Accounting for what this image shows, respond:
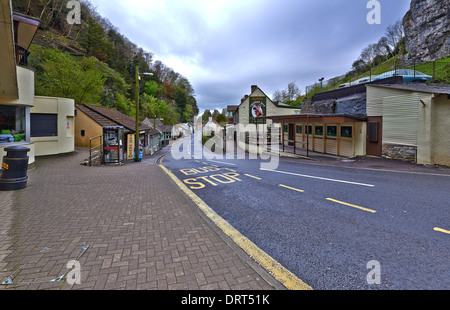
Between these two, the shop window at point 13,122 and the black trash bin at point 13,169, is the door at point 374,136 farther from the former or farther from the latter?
the shop window at point 13,122

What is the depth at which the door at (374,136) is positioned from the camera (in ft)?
46.6

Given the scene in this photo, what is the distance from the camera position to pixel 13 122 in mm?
10234

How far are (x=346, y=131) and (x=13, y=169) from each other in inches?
732

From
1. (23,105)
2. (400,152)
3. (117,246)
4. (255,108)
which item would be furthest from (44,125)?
(255,108)

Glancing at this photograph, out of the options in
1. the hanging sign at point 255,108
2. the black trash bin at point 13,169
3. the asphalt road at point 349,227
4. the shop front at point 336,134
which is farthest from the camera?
the hanging sign at point 255,108

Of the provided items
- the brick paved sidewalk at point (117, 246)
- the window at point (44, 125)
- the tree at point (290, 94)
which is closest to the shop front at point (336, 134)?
the brick paved sidewalk at point (117, 246)

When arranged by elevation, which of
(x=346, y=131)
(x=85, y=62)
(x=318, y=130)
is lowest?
(x=346, y=131)

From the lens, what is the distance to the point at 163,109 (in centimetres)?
7506

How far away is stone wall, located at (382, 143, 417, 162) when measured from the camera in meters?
12.1

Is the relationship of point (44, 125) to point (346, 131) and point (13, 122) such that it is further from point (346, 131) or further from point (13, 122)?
point (346, 131)

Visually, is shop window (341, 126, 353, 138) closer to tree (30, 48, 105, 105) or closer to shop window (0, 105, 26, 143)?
shop window (0, 105, 26, 143)

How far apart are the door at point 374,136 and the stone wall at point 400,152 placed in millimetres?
458

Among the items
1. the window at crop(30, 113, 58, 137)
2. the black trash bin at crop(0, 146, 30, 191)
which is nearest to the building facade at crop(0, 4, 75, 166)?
the window at crop(30, 113, 58, 137)
